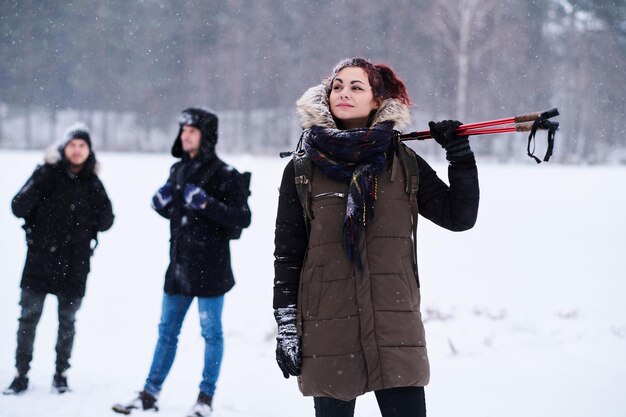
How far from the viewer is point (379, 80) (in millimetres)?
2412

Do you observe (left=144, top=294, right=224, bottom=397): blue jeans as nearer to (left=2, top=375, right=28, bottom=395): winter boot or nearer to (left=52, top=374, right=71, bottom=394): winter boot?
(left=52, top=374, right=71, bottom=394): winter boot

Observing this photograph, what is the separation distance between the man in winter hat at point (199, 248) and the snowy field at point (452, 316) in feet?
1.06

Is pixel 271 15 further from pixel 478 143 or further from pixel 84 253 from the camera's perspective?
pixel 84 253

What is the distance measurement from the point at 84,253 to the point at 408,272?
2.88m

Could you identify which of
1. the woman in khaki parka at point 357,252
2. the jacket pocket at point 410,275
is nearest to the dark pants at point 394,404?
the woman in khaki parka at point 357,252

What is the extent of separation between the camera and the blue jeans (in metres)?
3.86

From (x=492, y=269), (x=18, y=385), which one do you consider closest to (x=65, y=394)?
(x=18, y=385)

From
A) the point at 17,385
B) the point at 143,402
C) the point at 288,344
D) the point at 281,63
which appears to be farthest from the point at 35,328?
the point at 281,63

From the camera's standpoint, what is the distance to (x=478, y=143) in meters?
19.6

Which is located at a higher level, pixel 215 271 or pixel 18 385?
pixel 215 271

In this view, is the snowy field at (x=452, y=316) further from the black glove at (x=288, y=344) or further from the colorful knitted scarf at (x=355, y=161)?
the colorful knitted scarf at (x=355, y=161)

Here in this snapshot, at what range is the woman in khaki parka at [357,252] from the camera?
6.97 feet

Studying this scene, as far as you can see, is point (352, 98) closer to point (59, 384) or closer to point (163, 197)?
point (163, 197)

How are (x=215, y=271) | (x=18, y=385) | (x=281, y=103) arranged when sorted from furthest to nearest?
(x=281, y=103)
(x=18, y=385)
(x=215, y=271)
